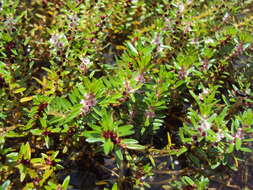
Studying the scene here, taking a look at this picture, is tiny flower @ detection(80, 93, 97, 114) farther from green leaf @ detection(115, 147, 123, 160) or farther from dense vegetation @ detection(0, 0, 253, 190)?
green leaf @ detection(115, 147, 123, 160)

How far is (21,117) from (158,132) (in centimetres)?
105

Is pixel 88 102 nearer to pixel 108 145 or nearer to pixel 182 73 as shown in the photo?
pixel 108 145

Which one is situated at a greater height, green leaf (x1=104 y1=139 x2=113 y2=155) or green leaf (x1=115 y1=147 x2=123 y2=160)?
green leaf (x1=104 y1=139 x2=113 y2=155)

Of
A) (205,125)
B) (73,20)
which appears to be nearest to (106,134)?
(205,125)

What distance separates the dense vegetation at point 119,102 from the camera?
156cm

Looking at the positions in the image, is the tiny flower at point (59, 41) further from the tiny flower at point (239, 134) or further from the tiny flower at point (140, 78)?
the tiny flower at point (239, 134)

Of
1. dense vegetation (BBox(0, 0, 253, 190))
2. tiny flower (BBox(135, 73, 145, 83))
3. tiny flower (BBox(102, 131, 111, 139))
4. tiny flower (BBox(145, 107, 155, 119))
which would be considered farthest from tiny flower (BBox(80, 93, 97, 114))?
tiny flower (BBox(145, 107, 155, 119))

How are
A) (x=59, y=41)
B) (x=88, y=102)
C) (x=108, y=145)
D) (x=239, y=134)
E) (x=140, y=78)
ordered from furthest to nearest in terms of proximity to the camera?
(x=59, y=41)
(x=239, y=134)
(x=140, y=78)
(x=88, y=102)
(x=108, y=145)

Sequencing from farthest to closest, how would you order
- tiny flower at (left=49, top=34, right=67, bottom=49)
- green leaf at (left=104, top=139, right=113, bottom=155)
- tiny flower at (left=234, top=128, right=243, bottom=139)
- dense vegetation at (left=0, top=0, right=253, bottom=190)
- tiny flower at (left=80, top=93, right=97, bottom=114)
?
tiny flower at (left=49, top=34, right=67, bottom=49) → tiny flower at (left=234, top=128, right=243, bottom=139) → dense vegetation at (left=0, top=0, right=253, bottom=190) → tiny flower at (left=80, top=93, right=97, bottom=114) → green leaf at (left=104, top=139, right=113, bottom=155)

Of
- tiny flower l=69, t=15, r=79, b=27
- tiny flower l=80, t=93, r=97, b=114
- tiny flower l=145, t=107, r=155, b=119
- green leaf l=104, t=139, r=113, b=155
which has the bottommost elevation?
green leaf l=104, t=139, r=113, b=155

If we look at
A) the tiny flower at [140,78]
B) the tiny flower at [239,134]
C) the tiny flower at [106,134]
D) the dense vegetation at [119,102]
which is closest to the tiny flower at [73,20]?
the dense vegetation at [119,102]

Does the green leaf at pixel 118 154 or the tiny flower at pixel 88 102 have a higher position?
the tiny flower at pixel 88 102

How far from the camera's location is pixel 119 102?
1652 millimetres

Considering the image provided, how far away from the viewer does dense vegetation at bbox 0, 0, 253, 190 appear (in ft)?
5.10
